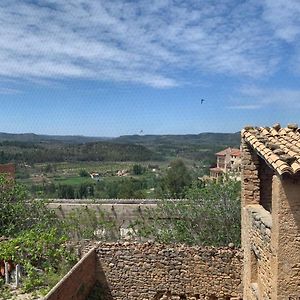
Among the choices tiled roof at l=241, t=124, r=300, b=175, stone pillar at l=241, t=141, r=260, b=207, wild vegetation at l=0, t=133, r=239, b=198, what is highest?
tiled roof at l=241, t=124, r=300, b=175

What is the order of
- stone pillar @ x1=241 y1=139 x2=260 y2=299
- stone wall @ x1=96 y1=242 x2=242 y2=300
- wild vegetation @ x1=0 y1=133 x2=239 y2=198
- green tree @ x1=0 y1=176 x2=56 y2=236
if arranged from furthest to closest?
wild vegetation @ x1=0 y1=133 x2=239 y2=198, green tree @ x1=0 y1=176 x2=56 y2=236, stone wall @ x1=96 y1=242 x2=242 y2=300, stone pillar @ x1=241 y1=139 x2=260 y2=299

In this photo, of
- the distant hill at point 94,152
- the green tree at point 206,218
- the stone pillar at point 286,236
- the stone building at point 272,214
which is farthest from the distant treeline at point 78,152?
the stone pillar at point 286,236

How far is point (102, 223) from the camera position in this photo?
781 inches

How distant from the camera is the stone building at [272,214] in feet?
19.5

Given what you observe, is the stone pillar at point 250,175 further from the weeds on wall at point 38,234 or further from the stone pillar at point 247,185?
the weeds on wall at point 38,234

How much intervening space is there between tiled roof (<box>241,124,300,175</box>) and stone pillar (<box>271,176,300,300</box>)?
0.67ft

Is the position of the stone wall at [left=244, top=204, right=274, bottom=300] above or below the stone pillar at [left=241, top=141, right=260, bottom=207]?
below

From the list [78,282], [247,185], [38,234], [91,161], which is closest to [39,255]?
[38,234]

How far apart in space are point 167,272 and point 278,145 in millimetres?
4830

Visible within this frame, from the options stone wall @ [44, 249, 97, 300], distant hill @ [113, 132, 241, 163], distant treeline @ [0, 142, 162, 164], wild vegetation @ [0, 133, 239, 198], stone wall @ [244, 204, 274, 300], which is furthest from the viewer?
distant hill @ [113, 132, 241, 163]

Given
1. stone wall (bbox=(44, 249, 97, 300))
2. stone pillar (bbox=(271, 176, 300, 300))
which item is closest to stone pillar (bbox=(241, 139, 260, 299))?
stone pillar (bbox=(271, 176, 300, 300))

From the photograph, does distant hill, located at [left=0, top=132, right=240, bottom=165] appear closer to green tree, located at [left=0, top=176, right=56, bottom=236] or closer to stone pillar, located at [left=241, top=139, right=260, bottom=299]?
green tree, located at [left=0, top=176, right=56, bottom=236]

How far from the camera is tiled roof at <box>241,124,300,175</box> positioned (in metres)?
5.92

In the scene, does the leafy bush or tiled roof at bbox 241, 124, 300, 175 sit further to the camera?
the leafy bush
